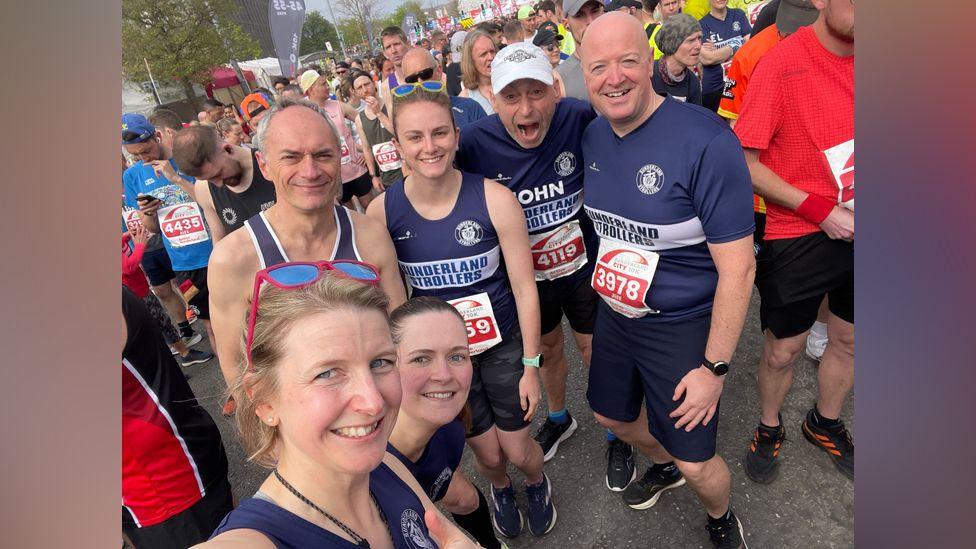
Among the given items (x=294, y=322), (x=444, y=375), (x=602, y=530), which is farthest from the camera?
(x=602, y=530)

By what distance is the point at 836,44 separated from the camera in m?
1.99

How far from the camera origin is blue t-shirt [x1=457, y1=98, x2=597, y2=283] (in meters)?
2.49

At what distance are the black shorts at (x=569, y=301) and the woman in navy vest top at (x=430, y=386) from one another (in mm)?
970

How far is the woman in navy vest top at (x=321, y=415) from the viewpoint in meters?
1.06

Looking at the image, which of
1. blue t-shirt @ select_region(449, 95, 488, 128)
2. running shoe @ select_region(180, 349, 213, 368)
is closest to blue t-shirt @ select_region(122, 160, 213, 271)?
running shoe @ select_region(180, 349, 213, 368)

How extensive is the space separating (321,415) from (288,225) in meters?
1.24

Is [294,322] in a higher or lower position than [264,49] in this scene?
lower

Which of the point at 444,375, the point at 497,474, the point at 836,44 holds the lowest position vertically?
the point at 497,474

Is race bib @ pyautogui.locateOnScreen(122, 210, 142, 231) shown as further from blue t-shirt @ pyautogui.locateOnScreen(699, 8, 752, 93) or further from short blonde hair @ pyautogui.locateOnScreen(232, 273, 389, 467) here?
blue t-shirt @ pyautogui.locateOnScreen(699, 8, 752, 93)

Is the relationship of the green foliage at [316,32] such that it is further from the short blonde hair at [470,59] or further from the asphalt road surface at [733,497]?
the asphalt road surface at [733,497]
